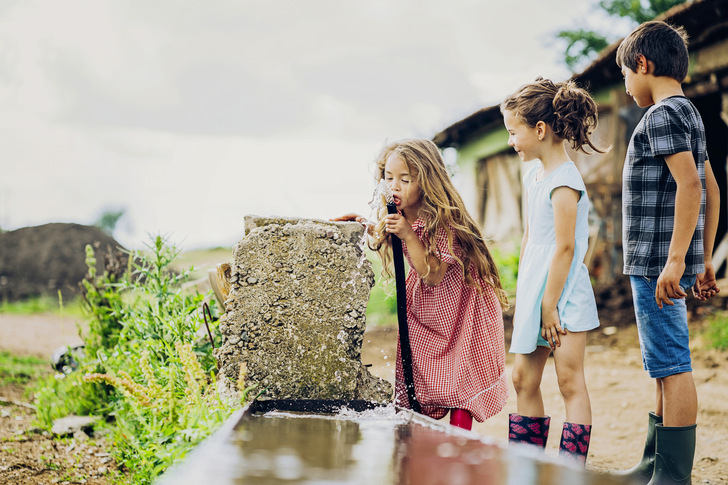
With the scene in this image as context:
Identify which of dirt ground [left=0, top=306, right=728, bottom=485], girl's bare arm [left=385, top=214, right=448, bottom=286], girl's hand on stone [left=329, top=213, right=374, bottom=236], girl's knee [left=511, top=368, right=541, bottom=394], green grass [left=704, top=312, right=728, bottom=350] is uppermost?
girl's hand on stone [left=329, top=213, right=374, bottom=236]

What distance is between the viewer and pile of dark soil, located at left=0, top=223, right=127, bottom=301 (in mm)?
16344

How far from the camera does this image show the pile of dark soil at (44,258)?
16.3 metres

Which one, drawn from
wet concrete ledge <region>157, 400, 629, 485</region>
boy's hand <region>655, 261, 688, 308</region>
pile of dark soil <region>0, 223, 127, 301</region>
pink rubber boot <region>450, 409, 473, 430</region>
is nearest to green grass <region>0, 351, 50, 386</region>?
pink rubber boot <region>450, 409, 473, 430</region>

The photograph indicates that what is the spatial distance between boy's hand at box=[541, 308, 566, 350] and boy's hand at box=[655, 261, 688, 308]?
0.41 meters

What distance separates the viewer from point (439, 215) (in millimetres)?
3016

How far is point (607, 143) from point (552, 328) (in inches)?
277

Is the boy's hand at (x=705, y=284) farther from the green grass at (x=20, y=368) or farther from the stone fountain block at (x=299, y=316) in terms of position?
the green grass at (x=20, y=368)

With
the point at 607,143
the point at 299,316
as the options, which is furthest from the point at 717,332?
the point at 299,316

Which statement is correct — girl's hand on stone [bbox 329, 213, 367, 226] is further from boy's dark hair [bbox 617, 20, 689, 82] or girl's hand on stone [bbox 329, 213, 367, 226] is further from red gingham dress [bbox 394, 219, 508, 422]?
boy's dark hair [bbox 617, 20, 689, 82]

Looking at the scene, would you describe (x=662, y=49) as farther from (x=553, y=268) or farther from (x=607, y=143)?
(x=607, y=143)

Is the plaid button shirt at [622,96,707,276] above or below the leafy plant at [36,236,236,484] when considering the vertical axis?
above

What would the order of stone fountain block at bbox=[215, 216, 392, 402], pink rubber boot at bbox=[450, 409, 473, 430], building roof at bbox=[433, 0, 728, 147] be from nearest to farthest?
stone fountain block at bbox=[215, 216, 392, 402]
pink rubber boot at bbox=[450, 409, 473, 430]
building roof at bbox=[433, 0, 728, 147]

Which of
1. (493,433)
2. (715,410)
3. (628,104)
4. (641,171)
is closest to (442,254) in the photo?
(641,171)

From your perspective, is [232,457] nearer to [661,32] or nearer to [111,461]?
[661,32]
